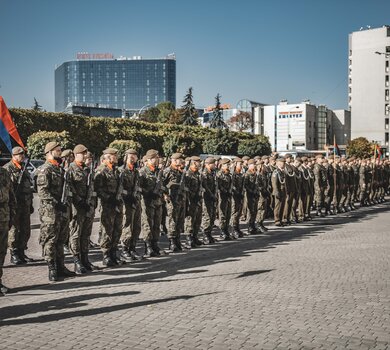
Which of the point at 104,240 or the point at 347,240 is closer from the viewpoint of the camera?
the point at 104,240

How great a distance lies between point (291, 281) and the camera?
8688 mm

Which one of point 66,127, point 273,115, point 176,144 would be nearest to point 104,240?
point 66,127

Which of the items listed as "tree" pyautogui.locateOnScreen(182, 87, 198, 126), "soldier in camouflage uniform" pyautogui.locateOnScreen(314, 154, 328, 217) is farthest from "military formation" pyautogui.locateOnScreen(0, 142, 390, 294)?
"tree" pyautogui.locateOnScreen(182, 87, 198, 126)

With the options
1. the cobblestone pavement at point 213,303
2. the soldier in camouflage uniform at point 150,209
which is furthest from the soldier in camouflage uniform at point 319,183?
the soldier in camouflage uniform at point 150,209

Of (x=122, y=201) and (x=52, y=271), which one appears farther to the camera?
(x=122, y=201)

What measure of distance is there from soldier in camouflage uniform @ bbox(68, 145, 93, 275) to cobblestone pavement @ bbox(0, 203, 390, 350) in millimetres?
445

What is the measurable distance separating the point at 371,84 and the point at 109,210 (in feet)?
319

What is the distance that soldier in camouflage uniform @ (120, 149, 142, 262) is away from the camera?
10805mm

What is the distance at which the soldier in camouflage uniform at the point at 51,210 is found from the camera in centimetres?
895

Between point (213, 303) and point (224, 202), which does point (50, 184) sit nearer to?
point (213, 303)

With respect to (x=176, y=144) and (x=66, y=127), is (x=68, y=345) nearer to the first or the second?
(x=66, y=127)

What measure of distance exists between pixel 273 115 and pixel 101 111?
58.5 metres

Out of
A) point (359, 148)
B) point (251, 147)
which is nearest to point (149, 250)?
point (251, 147)

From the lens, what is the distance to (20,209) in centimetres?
1088
